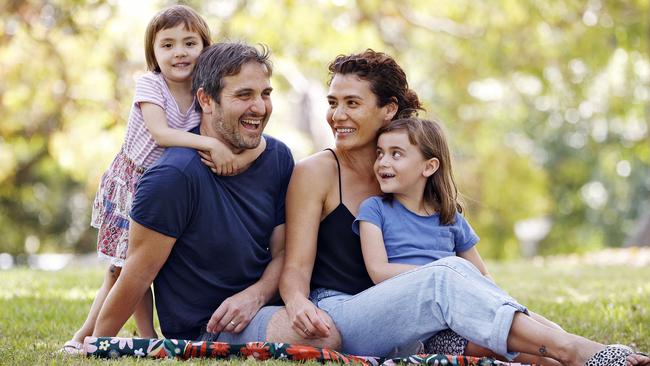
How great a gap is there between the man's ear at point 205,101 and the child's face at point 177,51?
349 mm

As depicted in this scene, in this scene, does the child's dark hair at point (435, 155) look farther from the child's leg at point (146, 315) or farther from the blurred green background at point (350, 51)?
the blurred green background at point (350, 51)

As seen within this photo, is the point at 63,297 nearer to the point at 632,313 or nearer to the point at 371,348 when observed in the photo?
the point at 371,348

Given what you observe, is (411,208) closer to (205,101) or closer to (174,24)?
(205,101)

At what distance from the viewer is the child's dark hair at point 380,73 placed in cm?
454

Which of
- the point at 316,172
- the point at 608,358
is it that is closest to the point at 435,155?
the point at 316,172

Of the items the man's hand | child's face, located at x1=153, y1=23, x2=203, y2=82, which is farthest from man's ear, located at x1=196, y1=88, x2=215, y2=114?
the man's hand

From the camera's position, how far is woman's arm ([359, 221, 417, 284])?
13.8ft

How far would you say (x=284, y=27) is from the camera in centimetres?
1280

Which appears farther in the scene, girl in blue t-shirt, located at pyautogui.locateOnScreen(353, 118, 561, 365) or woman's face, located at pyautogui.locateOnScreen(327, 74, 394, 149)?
woman's face, located at pyautogui.locateOnScreen(327, 74, 394, 149)

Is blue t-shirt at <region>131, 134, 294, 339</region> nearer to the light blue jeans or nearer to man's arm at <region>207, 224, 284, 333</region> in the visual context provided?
man's arm at <region>207, 224, 284, 333</region>

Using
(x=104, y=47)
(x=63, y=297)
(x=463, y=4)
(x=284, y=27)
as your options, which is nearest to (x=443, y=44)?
(x=463, y=4)

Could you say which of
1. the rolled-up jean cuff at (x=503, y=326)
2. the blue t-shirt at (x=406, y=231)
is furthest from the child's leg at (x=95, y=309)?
the rolled-up jean cuff at (x=503, y=326)

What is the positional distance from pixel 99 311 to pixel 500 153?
15937 millimetres

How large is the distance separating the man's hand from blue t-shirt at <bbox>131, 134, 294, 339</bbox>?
0.34ft
